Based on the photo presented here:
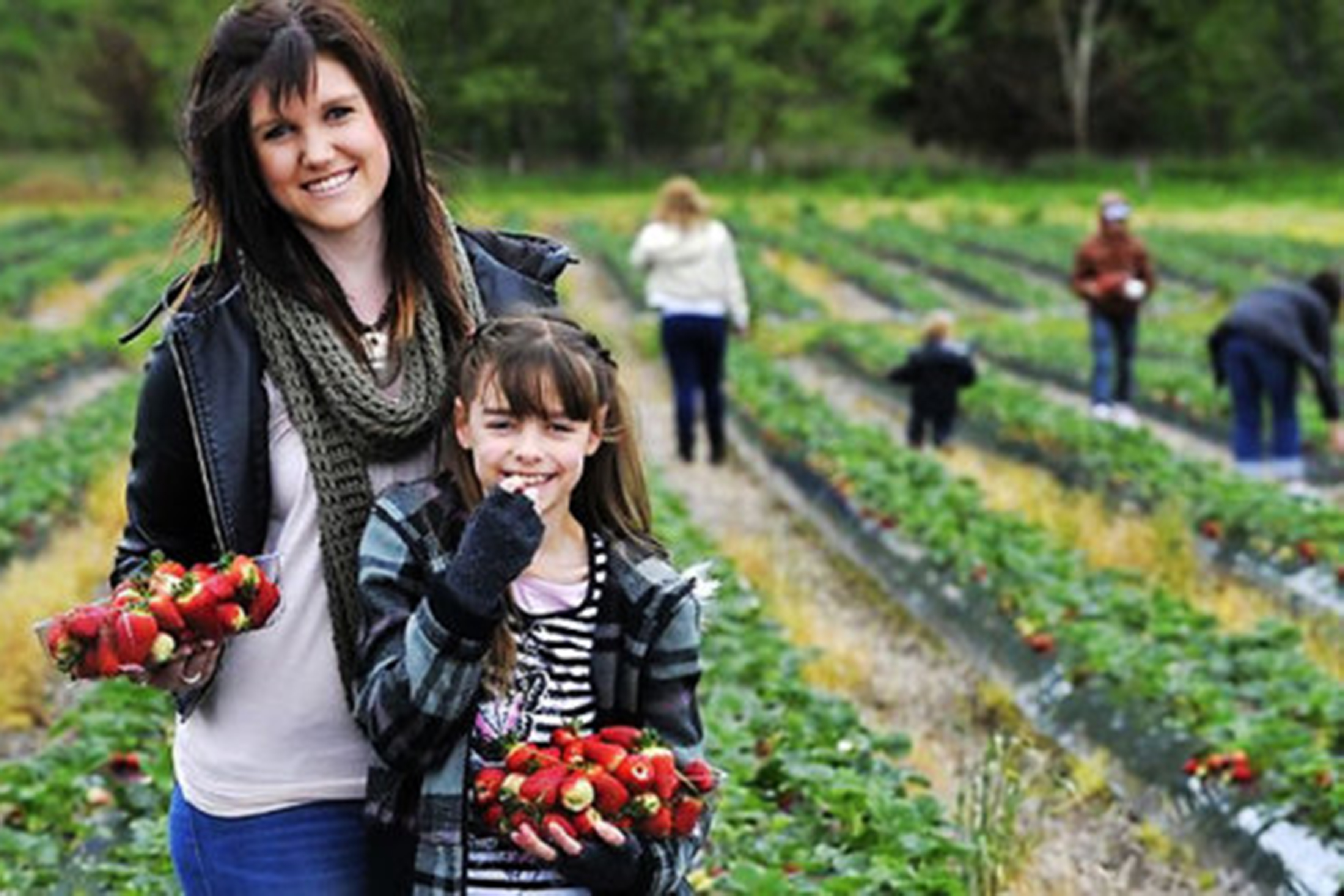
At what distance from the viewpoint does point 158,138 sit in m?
52.6

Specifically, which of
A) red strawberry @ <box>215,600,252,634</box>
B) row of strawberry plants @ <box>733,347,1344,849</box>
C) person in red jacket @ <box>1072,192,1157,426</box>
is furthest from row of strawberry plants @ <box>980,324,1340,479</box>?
red strawberry @ <box>215,600,252,634</box>

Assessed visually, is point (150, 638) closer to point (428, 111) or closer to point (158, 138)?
point (428, 111)

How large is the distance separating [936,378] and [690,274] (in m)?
2.20

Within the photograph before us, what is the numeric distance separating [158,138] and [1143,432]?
45.9m

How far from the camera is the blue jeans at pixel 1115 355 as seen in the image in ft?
40.7

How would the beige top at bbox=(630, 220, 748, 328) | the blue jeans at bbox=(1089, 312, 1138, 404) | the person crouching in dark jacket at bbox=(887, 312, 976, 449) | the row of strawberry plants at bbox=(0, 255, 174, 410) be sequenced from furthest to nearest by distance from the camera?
the row of strawberry plants at bbox=(0, 255, 174, 410) → the blue jeans at bbox=(1089, 312, 1138, 404) → the person crouching in dark jacket at bbox=(887, 312, 976, 449) → the beige top at bbox=(630, 220, 748, 328)

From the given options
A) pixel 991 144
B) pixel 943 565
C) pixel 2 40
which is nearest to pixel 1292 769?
pixel 943 565

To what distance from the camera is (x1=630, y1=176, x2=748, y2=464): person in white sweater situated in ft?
33.5

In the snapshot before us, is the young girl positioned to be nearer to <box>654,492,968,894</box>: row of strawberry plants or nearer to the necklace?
the necklace

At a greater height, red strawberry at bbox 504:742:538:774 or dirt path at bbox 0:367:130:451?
red strawberry at bbox 504:742:538:774

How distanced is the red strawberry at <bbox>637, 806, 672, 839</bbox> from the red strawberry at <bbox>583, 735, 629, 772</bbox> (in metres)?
0.08

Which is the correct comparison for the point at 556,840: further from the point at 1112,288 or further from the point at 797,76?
the point at 797,76

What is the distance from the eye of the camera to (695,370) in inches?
423

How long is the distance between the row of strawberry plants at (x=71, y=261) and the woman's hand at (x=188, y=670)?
18.9m
